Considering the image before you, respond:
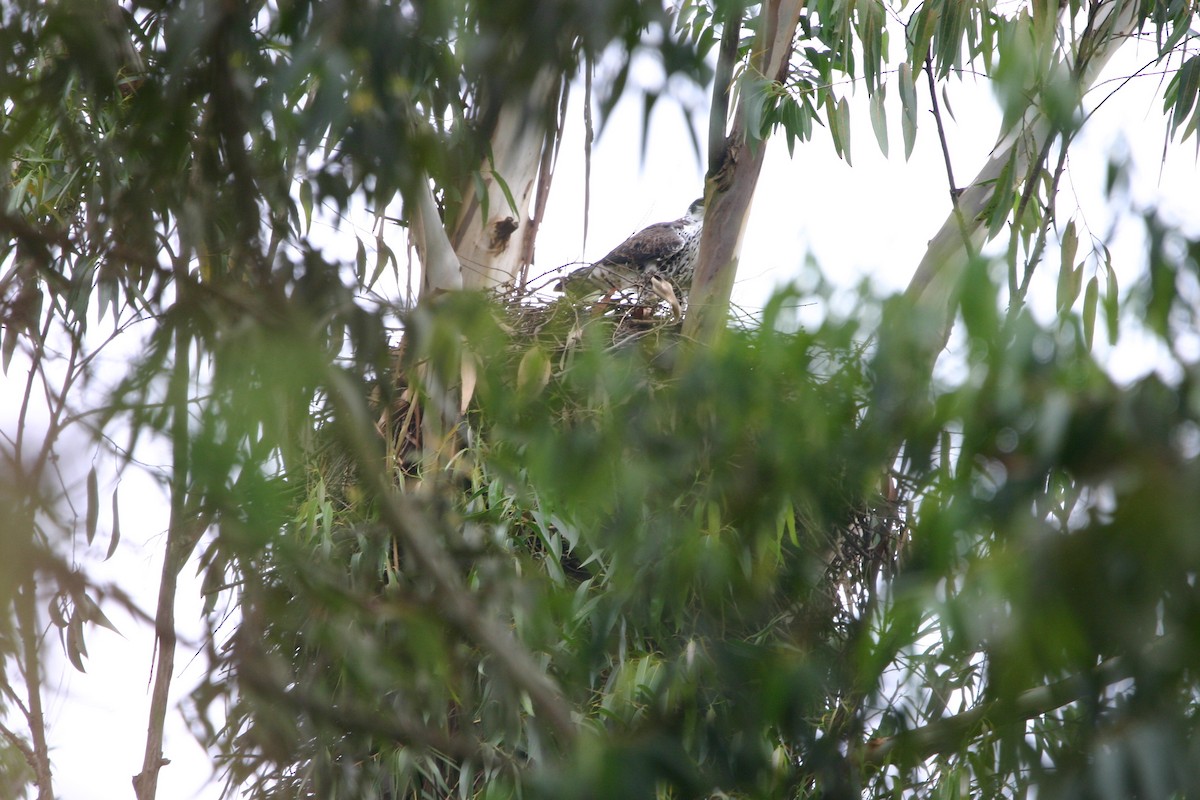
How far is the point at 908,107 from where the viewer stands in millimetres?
2162

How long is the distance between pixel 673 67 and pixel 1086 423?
453 mm

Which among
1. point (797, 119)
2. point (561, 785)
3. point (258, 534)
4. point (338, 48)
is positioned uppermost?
point (797, 119)

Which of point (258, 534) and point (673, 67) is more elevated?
point (673, 67)

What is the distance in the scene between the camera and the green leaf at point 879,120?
2332 millimetres

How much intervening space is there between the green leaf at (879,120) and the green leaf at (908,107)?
12cm

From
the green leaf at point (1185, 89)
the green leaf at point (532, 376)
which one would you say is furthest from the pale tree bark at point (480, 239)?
the green leaf at point (1185, 89)

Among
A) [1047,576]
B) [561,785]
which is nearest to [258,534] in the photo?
[561,785]

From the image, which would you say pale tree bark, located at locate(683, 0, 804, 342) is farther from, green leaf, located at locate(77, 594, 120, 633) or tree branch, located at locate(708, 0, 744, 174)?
green leaf, located at locate(77, 594, 120, 633)

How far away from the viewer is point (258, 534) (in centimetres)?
101

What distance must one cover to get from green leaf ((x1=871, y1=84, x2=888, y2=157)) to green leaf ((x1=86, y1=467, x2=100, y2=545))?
160 cm

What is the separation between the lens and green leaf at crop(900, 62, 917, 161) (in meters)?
2.17

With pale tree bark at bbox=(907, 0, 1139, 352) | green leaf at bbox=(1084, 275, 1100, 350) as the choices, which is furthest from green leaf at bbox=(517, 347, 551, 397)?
green leaf at bbox=(1084, 275, 1100, 350)

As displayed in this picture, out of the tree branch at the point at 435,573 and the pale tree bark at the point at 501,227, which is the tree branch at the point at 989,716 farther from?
the pale tree bark at the point at 501,227

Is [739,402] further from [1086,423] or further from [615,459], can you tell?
[1086,423]
